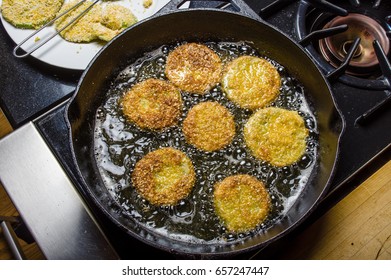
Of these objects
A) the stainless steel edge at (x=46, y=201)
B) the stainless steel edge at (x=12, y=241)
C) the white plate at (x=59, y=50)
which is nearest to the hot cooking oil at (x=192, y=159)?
the stainless steel edge at (x=46, y=201)

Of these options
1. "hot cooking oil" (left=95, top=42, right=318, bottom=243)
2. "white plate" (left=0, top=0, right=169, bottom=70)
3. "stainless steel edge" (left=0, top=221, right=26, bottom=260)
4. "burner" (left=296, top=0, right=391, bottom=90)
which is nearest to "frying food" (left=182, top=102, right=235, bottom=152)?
"hot cooking oil" (left=95, top=42, right=318, bottom=243)

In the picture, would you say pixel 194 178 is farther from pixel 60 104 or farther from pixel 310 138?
pixel 60 104

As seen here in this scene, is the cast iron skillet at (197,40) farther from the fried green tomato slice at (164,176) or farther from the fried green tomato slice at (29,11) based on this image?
the fried green tomato slice at (29,11)

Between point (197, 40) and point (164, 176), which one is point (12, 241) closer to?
point (164, 176)

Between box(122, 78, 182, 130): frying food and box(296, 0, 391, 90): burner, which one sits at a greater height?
box(122, 78, 182, 130): frying food

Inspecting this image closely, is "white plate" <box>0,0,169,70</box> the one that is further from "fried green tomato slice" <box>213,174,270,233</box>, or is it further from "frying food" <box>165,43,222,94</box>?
"fried green tomato slice" <box>213,174,270,233</box>

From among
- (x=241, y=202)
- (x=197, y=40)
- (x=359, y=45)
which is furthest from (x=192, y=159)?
(x=359, y=45)

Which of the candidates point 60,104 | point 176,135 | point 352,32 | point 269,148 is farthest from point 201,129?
point 352,32
